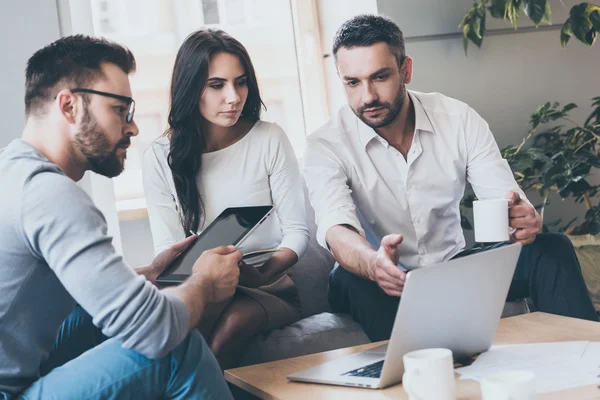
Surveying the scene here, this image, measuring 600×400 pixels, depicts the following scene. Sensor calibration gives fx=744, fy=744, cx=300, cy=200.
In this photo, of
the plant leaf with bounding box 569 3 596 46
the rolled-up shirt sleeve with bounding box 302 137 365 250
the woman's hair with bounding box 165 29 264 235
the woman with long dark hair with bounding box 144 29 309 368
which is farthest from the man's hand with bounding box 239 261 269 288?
the plant leaf with bounding box 569 3 596 46

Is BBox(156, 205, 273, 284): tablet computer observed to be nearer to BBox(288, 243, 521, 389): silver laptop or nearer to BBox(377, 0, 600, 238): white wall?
BBox(288, 243, 521, 389): silver laptop

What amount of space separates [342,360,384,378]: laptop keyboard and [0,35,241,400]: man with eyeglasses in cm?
25

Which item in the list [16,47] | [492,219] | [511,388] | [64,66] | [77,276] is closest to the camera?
[511,388]

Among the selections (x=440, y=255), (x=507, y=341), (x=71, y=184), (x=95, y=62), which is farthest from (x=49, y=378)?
(x=440, y=255)

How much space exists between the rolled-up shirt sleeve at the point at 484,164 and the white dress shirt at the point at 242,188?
598 millimetres

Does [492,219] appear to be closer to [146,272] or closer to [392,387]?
[392,387]

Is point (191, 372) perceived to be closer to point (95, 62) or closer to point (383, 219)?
point (95, 62)

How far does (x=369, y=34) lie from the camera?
2422 mm

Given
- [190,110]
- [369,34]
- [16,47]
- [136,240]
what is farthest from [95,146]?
[136,240]

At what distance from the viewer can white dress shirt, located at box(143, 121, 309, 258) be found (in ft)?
8.27

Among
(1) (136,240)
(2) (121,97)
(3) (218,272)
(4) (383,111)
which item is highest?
(2) (121,97)

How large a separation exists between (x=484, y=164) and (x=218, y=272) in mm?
1181

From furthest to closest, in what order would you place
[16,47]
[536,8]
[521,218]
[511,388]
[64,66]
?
[536,8], [16,47], [521,218], [64,66], [511,388]

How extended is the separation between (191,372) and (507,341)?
0.68 meters
